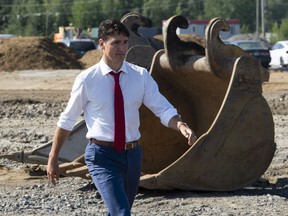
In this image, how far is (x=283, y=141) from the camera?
15422mm

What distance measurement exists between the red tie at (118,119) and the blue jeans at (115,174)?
0.06 metres

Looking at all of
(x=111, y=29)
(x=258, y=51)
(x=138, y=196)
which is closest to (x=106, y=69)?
(x=111, y=29)

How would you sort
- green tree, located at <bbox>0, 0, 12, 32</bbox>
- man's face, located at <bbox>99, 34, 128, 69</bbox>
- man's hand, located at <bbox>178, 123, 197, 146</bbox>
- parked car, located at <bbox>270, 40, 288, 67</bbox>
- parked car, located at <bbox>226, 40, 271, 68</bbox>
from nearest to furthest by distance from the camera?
1. man's hand, located at <bbox>178, 123, 197, 146</bbox>
2. man's face, located at <bbox>99, 34, 128, 69</bbox>
3. parked car, located at <bbox>226, 40, 271, 68</bbox>
4. parked car, located at <bbox>270, 40, 288, 67</bbox>
5. green tree, located at <bbox>0, 0, 12, 32</bbox>

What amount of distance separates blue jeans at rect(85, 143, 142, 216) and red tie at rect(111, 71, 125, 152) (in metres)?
0.06

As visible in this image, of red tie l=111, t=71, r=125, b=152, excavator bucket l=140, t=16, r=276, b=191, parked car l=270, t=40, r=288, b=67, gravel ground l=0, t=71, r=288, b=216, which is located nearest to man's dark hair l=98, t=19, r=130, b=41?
red tie l=111, t=71, r=125, b=152

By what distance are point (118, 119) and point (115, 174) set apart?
0.39 m

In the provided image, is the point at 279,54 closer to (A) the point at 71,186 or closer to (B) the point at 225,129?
(A) the point at 71,186

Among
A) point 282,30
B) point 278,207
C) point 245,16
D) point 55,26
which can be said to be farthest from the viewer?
point 245,16

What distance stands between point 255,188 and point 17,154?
119 inches

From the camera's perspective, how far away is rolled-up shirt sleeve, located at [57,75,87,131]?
736cm

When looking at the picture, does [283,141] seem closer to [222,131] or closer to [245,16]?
[222,131]

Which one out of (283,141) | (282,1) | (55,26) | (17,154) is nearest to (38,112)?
(283,141)

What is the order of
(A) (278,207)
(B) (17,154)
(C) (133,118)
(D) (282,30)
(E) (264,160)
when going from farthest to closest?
(D) (282,30), (B) (17,154), (E) (264,160), (A) (278,207), (C) (133,118)

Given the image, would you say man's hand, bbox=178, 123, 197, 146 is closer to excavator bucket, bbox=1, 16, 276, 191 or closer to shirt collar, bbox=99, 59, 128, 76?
shirt collar, bbox=99, 59, 128, 76
